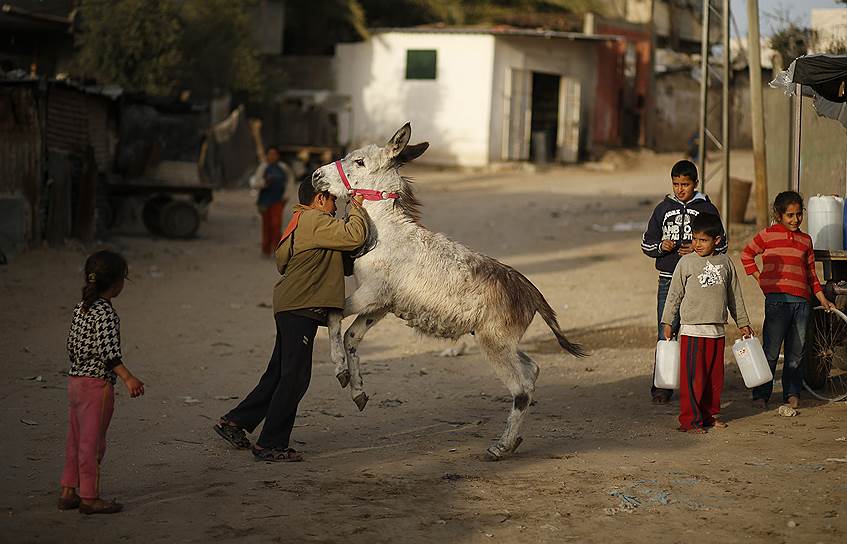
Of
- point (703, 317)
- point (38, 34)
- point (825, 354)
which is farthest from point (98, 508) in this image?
point (38, 34)

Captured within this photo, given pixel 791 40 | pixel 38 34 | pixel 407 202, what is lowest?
pixel 407 202

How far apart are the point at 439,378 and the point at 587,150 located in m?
Answer: 25.8

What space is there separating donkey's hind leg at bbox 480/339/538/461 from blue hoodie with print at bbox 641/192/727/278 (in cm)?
195

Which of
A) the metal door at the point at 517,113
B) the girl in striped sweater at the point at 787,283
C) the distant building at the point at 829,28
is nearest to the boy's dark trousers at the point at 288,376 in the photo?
the girl in striped sweater at the point at 787,283

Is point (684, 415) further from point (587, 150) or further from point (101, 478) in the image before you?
point (587, 150)

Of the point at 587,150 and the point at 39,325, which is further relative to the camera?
the point at 587,150

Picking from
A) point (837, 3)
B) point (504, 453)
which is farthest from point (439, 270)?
point (837, 3)

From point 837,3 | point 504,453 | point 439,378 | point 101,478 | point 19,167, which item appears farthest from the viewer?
point 837,3

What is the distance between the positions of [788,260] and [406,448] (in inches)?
130

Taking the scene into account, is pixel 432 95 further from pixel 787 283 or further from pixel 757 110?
pixel 787 283

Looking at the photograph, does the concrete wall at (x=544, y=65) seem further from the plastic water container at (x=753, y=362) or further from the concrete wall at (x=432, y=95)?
the plastic water container at (x=753, y=362)

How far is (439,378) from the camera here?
9422 millimetres

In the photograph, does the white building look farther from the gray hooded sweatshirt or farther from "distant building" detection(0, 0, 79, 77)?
the gray hooded sweatshirt

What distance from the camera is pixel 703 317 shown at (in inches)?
289
